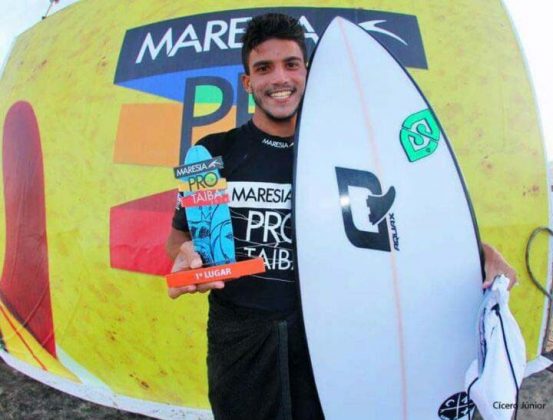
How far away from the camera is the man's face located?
132 centimetres

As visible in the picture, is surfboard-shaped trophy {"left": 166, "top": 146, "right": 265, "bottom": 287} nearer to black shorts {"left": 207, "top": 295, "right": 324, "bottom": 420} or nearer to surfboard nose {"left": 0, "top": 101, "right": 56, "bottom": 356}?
black shorts {"left": 207, "top": 295, "right": 324, "bottom": 420}

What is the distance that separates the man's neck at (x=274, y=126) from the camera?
1382 mm

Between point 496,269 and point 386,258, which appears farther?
point 386,258

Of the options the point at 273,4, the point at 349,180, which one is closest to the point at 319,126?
the point at 349,180

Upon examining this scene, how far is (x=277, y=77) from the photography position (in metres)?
Answer: 1.31

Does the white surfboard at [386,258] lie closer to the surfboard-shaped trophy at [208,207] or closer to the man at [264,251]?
the man at [264,251]

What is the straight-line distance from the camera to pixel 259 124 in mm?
1385

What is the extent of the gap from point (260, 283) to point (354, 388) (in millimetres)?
582

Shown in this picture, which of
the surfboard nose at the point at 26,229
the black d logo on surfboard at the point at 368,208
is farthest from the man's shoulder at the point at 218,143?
the surfboard nose at the point at 26,229

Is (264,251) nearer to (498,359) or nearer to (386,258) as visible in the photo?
(386,258)

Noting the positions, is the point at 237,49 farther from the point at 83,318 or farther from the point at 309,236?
the point at 83,318

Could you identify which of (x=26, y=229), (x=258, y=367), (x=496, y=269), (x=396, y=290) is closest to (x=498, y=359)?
(x=496, y=269)

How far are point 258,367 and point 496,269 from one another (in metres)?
0.83

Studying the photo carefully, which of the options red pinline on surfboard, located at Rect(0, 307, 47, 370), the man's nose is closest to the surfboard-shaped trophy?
the man's nose
